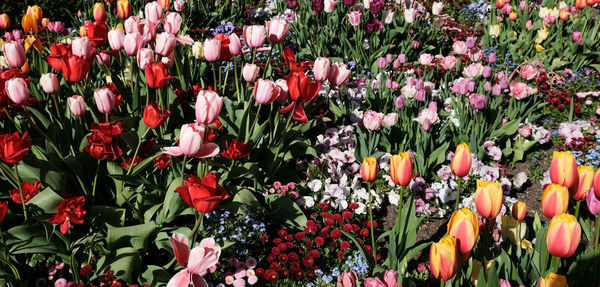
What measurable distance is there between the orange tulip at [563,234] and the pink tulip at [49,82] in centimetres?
226

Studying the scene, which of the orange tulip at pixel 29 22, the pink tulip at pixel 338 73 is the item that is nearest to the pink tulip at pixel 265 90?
the pink tulip at pixel 338 73

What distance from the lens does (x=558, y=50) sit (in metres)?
4.92


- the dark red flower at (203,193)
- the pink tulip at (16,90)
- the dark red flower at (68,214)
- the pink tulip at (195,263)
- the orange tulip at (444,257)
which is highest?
the pink tulip at (16,90)

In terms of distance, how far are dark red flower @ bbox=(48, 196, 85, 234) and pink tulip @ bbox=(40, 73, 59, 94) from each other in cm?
65

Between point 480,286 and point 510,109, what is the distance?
2.23 m

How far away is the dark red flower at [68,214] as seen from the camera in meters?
2.01

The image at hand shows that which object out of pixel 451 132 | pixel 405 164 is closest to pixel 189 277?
pixel 405 164

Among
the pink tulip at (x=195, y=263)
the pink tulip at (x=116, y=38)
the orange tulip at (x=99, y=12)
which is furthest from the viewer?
the orange tulip at (x=99, y=12)

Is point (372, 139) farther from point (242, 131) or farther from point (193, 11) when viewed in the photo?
point (193, 11)

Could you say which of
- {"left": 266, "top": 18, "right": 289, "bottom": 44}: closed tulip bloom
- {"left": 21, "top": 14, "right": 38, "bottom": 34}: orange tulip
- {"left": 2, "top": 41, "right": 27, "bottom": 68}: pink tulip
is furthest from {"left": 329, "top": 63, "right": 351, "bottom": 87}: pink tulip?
{"left": 21, "top": 14, "right": 38, "bottom": 34}: orange tulip

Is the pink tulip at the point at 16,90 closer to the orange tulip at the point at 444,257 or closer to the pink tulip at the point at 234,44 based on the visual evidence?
the pink tulip at the point at 234,44

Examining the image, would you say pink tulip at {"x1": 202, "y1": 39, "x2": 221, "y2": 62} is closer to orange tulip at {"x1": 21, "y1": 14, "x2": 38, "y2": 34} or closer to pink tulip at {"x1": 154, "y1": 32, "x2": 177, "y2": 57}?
pink tulip at {"x1": 154, "y1": 32, "x2": 177, "y2": 57}

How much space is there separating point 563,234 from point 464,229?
273mm

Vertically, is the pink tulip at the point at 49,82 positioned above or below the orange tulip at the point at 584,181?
above
